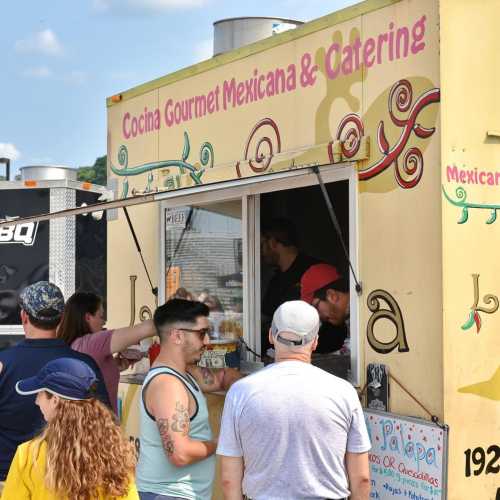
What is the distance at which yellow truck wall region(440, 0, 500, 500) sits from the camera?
365 centimetres

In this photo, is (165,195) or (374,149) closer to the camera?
(374,149)

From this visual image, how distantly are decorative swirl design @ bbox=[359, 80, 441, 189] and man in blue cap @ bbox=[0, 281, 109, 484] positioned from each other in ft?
5.31

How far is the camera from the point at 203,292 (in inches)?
216

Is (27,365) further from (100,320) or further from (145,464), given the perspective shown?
(100,320)

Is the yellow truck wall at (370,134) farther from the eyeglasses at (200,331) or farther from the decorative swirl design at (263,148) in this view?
the eyeglasses at (200,331)

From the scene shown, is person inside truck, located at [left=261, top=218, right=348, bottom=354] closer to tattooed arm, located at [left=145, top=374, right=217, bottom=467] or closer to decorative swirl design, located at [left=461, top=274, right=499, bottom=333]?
decorative swirl design, located at [left=461, top=274, right=499, bottom=333]

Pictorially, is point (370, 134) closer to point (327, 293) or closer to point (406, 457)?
point (327, 293)

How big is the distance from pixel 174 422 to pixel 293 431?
641 mm

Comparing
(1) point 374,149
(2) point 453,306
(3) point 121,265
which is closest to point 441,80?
(1) point 374,149

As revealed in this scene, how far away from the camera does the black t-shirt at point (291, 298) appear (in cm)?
495

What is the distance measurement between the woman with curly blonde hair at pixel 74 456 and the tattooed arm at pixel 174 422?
0.82 m

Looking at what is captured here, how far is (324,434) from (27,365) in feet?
4.46

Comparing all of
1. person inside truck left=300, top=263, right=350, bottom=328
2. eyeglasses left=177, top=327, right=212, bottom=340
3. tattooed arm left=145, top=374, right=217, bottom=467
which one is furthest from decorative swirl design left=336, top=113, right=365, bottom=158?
tattooed arm left=145, top=374, right=217, bottom=467

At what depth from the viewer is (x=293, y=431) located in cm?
288
